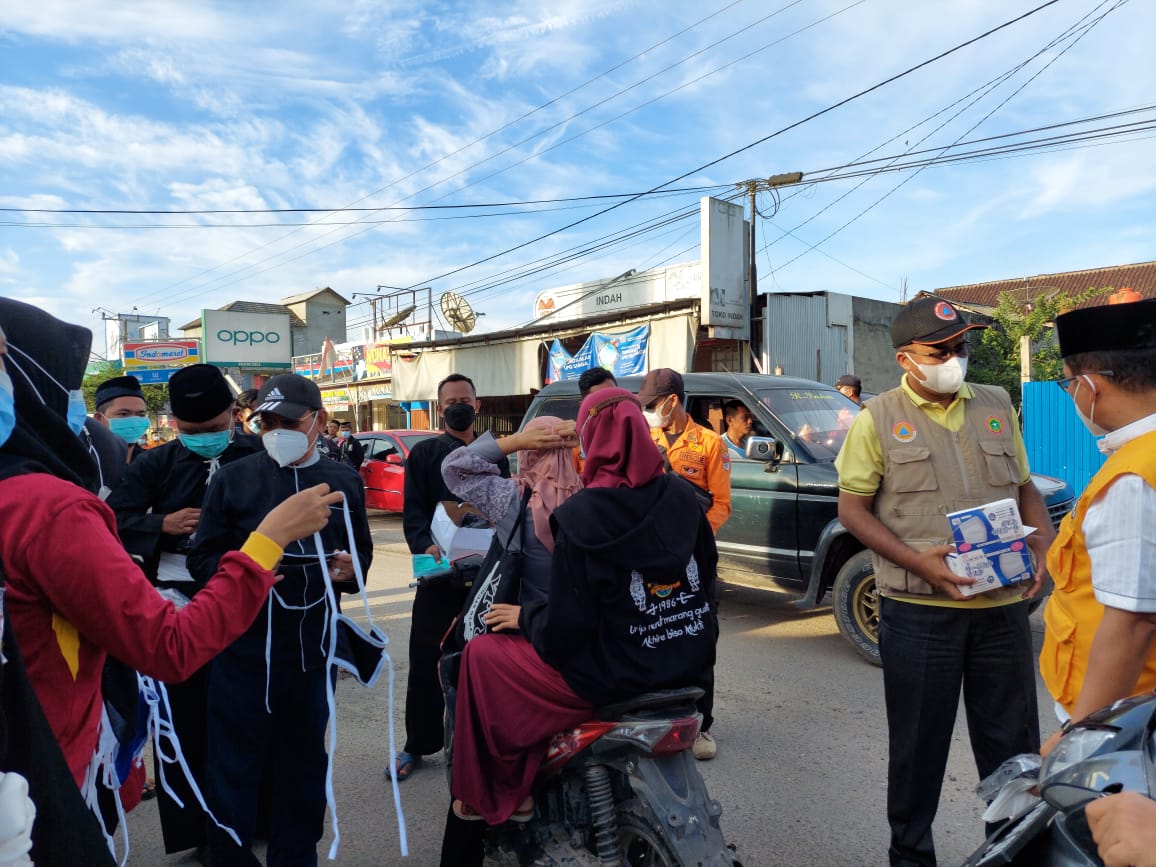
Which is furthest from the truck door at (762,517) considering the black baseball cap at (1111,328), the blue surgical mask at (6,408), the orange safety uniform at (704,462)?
the blue surgical mask at (6,408)

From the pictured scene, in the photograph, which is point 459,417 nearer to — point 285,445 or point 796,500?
point 285,445

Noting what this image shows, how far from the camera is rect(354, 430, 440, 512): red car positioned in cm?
1283

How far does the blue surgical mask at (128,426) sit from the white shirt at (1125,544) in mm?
4600

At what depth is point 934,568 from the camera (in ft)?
8.43

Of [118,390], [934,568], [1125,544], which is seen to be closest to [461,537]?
[934,568]

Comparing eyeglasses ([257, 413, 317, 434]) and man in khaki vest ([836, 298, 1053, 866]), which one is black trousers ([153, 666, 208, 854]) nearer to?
eyeglasses ([257, 413, 317, 434])

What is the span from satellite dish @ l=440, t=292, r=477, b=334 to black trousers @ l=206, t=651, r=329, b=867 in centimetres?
1792

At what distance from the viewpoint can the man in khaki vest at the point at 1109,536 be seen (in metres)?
1.68

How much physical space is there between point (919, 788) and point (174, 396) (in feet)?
11.0

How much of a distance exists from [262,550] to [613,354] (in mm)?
12647

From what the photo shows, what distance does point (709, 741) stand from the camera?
13.0 ft

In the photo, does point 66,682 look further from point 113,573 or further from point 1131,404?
point 1131,404

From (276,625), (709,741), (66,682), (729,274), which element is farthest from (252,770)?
(729,274)

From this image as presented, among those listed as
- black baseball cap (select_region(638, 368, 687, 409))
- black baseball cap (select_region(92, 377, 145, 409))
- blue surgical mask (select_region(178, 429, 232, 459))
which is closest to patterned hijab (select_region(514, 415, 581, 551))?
blue surgical mask (select_region(178, 429, 232, 459))
